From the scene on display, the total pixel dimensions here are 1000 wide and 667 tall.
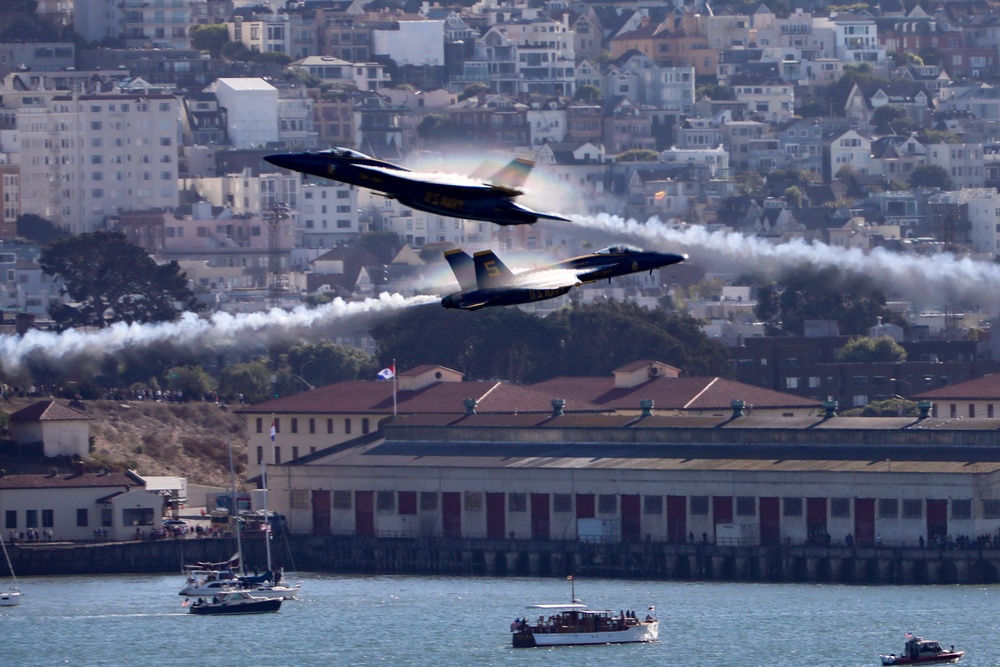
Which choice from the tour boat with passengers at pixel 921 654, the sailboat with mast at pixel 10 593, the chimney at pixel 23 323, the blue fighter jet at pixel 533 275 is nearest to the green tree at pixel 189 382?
the chimney at pixel 23 323

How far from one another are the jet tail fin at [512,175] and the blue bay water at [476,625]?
79.8ft

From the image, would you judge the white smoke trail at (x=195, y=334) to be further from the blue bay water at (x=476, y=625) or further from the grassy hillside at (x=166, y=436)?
the blue bay water at (x=476, y=625)

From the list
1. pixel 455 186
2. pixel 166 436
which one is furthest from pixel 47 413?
pixel 455 186

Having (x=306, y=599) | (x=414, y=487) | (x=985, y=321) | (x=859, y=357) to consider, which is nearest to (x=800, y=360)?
(x=859, y=357)

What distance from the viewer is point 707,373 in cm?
16275

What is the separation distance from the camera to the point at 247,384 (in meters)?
165

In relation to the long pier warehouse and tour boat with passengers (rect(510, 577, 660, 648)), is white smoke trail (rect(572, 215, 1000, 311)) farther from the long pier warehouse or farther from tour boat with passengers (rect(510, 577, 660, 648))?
tour boat with passengers (rect(510, 577, 660, 648))

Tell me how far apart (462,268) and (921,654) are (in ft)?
61.0

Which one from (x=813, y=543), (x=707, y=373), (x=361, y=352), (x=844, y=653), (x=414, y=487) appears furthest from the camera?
(x=361, y=352)

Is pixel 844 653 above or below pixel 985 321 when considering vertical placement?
below

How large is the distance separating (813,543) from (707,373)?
47.3 m

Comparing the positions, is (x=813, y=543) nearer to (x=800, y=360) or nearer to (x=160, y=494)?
(x=160, y=494)

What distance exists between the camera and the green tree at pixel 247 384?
538 feet

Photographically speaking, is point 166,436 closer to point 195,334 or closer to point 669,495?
point 195,334
